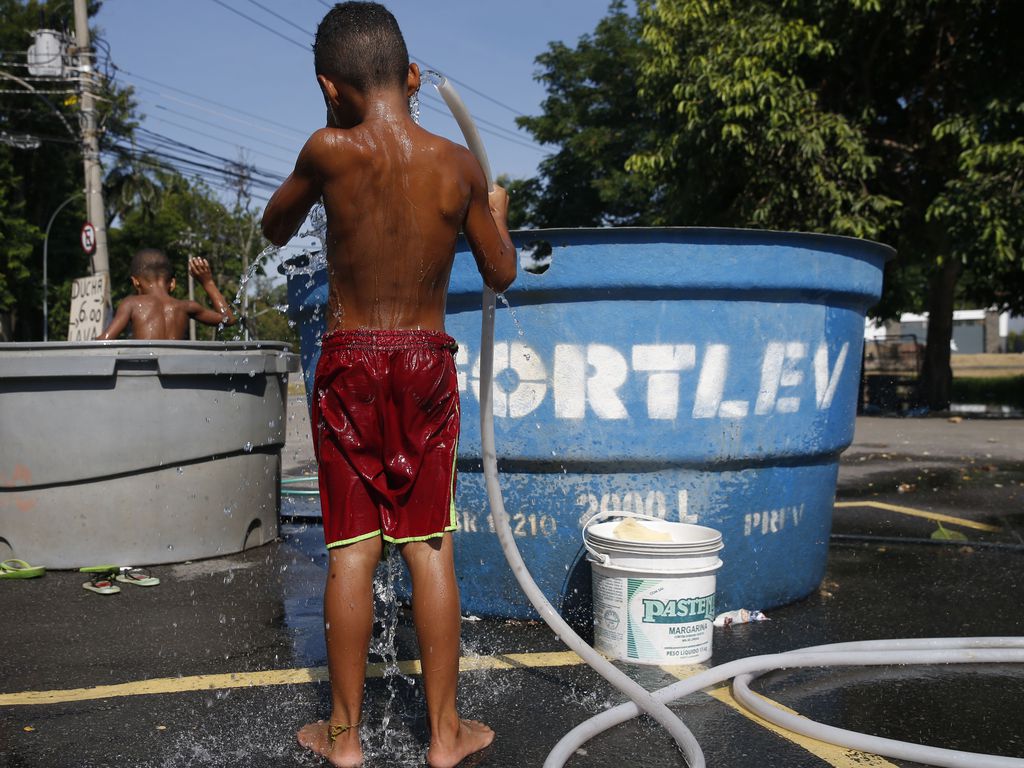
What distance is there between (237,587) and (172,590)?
0.28 m

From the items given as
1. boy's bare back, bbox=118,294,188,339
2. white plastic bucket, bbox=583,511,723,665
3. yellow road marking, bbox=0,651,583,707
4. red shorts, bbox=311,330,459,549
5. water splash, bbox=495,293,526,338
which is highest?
A: boy's bare back, bbox=118,294,188,339

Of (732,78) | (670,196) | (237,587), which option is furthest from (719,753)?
→ (670,196)

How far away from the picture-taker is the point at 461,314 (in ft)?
11.5

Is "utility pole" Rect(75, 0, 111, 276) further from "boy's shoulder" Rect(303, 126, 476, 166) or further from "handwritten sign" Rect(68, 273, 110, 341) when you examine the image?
"boy's shoulder" Rect(303, 126, 476, 166)

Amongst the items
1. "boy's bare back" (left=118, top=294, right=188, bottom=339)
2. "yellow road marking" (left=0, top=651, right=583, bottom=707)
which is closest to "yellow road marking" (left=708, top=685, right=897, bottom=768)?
"yellow road marking" (left=0, top=651, right=583, bottom=707)

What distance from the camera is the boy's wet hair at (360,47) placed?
234 cm

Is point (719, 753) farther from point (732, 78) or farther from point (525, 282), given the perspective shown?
point (732, 78)

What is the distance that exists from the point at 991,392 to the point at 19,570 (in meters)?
25.6

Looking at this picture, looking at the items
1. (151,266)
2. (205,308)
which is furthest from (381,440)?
(151,266)

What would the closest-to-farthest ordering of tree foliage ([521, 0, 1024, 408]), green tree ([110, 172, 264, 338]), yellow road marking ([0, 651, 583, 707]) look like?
yellow road marking ([0, 651, 583, 707]) < tree foliage ([521, 0, 1024, 408]) < green tree ([110, 172, 264, 338])

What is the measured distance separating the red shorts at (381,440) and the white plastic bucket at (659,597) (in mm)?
947

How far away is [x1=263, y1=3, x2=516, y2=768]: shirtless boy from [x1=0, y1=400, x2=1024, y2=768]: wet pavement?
1.06ft

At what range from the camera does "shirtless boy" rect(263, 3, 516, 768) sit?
7.60ft

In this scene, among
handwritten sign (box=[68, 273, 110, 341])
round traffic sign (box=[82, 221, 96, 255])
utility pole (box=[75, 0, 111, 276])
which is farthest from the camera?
utility pole (box=[75, 0, 111, 276])
